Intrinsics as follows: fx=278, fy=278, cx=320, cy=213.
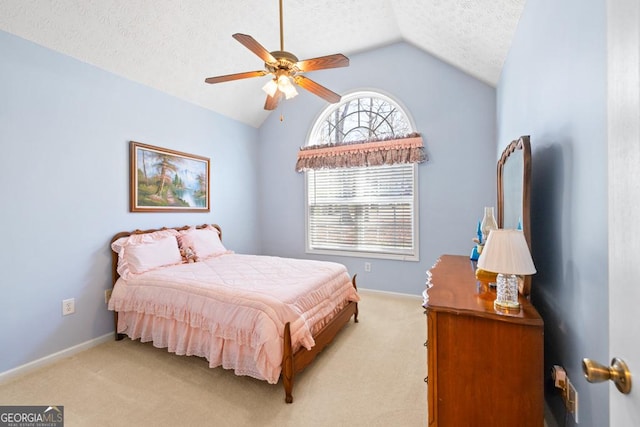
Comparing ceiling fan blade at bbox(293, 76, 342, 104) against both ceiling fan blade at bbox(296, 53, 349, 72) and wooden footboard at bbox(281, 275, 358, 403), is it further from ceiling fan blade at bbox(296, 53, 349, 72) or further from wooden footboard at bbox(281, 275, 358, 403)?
wooden footboard at bbox(281, 275, 358, 403)

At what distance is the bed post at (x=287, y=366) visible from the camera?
1.82m

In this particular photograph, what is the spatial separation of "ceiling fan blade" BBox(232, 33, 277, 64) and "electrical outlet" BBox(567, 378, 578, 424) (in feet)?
7.81

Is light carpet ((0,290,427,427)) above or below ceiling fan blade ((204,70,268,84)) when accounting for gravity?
below

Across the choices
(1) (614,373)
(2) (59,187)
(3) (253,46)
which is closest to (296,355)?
(1) (614,373)

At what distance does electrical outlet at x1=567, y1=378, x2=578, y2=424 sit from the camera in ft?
3.66

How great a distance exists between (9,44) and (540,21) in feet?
12.1

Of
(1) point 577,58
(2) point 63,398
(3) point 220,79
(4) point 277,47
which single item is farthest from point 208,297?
(4) point 277,47

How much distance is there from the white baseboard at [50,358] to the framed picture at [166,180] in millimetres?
1302

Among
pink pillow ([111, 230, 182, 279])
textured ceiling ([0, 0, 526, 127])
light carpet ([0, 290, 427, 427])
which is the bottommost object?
light carpet ([0, 290, 427, 427])

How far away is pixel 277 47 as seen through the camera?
138 inches

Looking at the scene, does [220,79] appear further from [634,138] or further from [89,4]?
[634,138]

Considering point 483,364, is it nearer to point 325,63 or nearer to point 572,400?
point 572,400

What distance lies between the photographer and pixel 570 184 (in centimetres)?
118

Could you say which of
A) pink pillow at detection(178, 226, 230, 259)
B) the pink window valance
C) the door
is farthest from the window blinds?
the door
